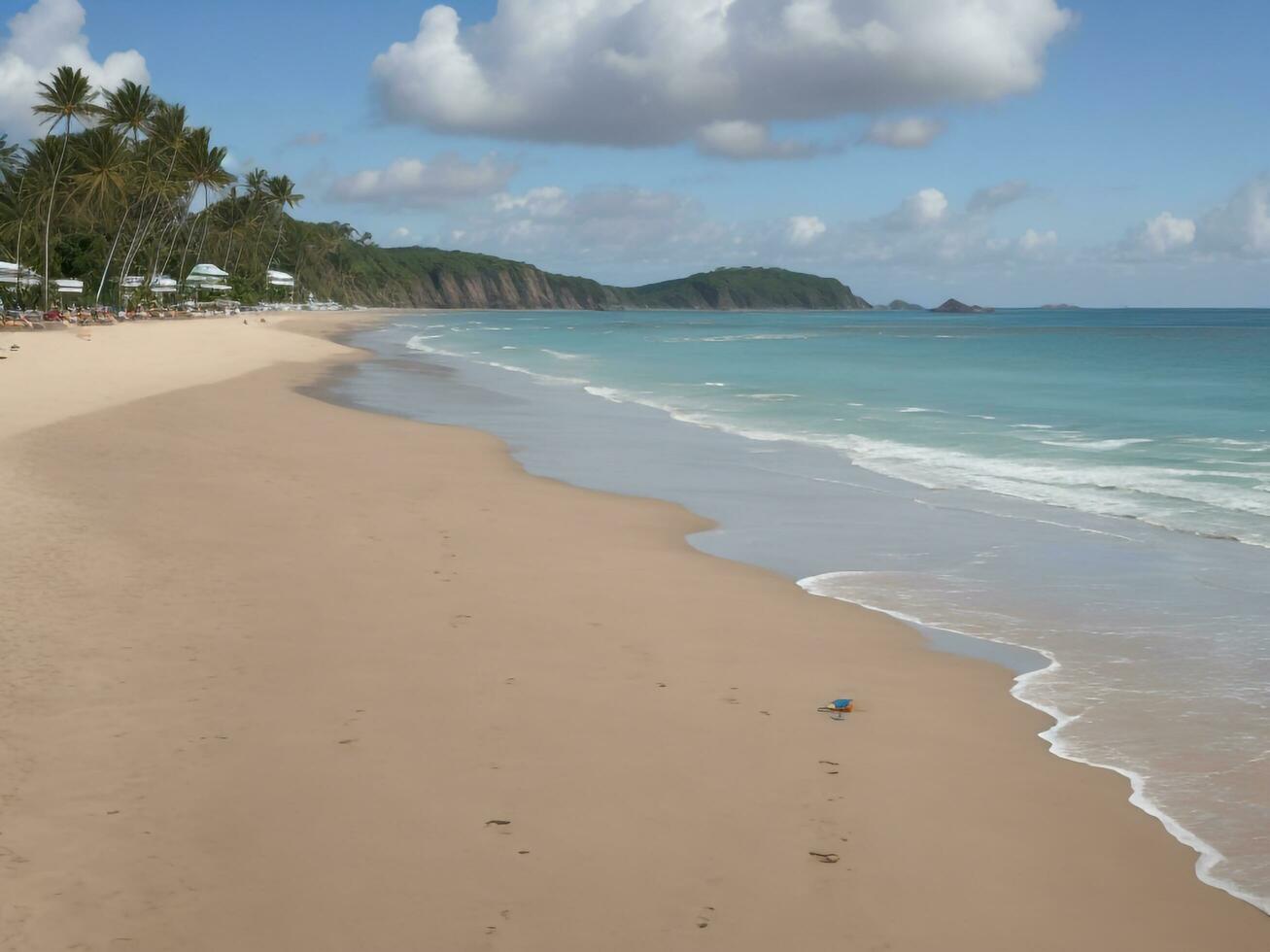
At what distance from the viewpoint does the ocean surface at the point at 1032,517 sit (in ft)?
17.5

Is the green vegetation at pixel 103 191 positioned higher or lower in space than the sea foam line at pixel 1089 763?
higher

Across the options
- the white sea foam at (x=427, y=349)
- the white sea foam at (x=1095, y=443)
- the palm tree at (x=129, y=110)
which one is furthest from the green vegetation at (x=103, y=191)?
the white sea foam at (x=1095, y=443)

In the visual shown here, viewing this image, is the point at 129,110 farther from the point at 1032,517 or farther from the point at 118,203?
the point at 1032,517

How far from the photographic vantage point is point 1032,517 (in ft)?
37.2

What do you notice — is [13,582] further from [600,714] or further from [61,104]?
[61,104]

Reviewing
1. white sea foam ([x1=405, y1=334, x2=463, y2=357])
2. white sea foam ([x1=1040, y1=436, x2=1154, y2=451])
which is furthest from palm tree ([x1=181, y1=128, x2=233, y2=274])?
white sea foam ([x1=1040, y1=436, x2=1154, y2=451])

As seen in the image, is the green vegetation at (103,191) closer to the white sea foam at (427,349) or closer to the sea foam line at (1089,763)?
the white sea foam at (427,349)

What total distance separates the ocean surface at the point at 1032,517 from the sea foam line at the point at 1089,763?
12mm

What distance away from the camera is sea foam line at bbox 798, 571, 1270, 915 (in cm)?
389

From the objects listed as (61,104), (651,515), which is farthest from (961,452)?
(61,104)

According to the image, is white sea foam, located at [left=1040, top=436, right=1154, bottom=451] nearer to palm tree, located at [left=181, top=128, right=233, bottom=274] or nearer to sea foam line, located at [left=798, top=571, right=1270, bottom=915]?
sea foam line, located at [left=798, top=571, right=1270, bottom=915]

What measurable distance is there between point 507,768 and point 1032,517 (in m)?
8.26

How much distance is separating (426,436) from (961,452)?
8.14 meters

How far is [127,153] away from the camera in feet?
187
